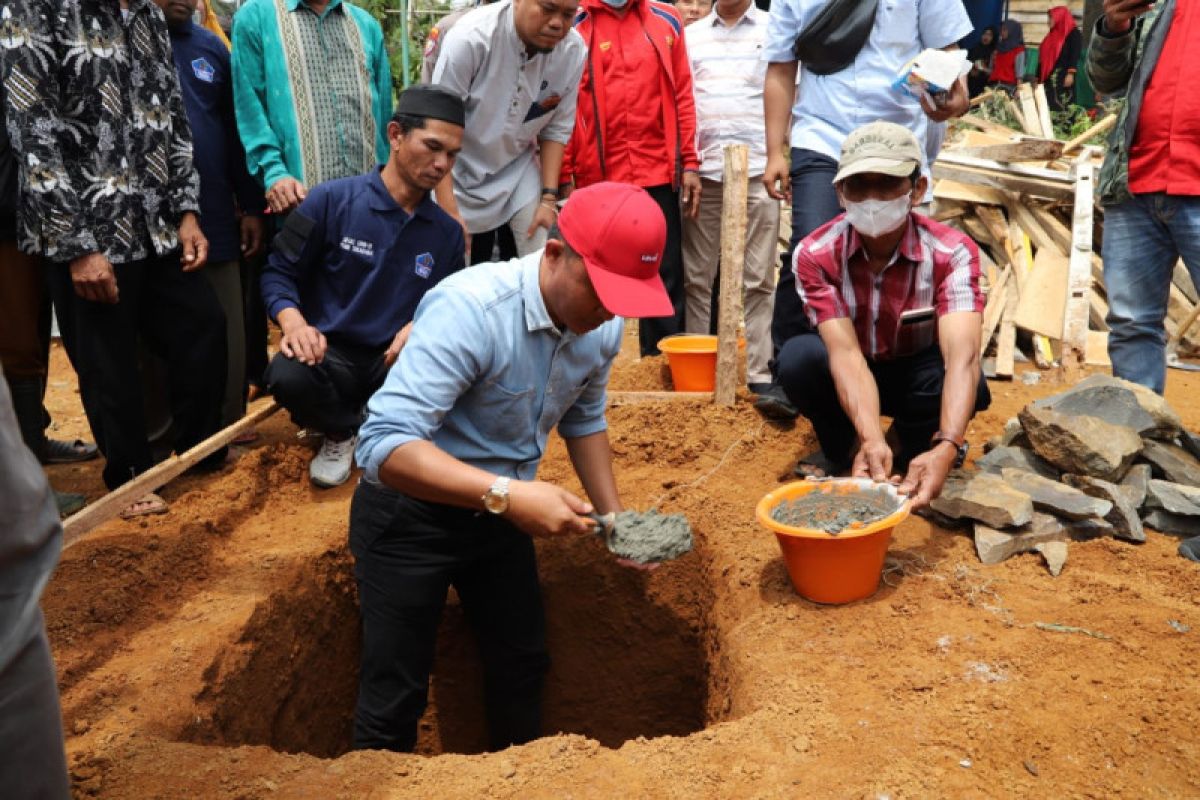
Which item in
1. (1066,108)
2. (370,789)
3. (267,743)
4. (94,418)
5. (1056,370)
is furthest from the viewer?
(1066,108)

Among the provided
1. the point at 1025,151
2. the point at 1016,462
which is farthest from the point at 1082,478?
the point at 1025,151

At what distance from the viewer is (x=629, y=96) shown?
204 inches

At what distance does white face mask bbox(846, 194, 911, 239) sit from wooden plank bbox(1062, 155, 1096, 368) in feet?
8.43

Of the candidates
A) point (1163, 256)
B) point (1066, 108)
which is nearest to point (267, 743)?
point (1163, 256)

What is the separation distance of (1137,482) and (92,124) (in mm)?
4033

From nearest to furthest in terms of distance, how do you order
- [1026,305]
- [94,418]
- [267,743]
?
[267,743], [94,418], [1026,305]

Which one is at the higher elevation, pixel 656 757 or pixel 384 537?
pixel 384 537

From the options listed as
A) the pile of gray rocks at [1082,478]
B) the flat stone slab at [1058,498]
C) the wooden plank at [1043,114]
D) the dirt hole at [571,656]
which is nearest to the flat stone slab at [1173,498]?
the pile of gray rocks at [1082,478]

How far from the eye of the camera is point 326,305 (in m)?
4.22

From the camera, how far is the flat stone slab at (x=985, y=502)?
3328 millimetres

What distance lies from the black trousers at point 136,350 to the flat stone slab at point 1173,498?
146 inches

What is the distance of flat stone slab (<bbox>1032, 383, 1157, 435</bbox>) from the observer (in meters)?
3.83

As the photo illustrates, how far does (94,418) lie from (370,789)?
7.56 feet

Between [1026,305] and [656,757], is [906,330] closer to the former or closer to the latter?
[656,757]
